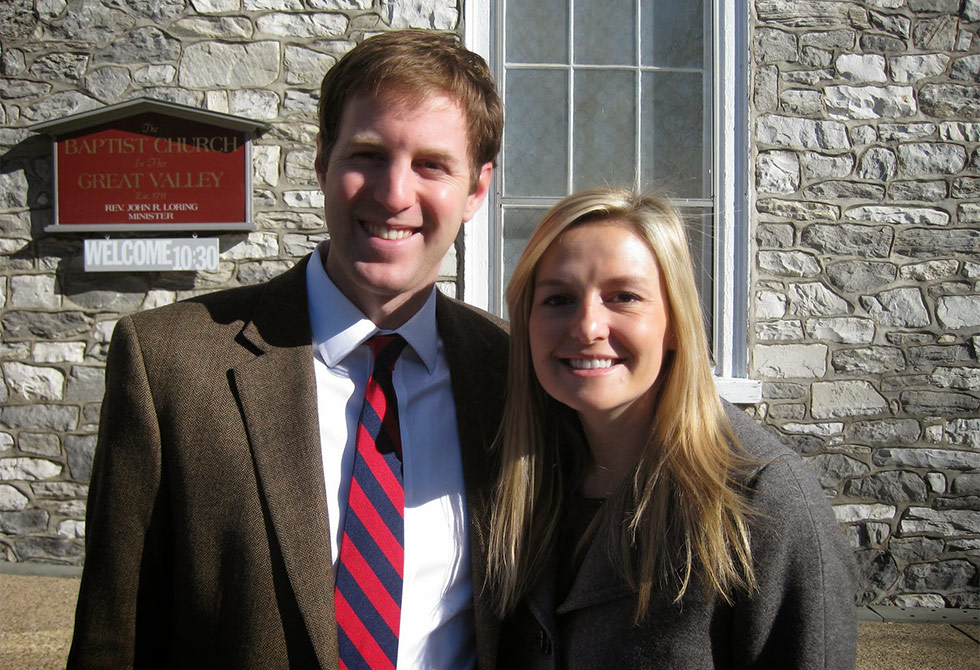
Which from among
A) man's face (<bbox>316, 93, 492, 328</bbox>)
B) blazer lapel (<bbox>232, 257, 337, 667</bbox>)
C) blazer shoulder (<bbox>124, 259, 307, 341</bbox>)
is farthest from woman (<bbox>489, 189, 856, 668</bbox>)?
blazer shoulder (<bbox>124, 259, 307, 341</bbox>)

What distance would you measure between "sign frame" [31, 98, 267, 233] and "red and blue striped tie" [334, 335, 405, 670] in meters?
2.88

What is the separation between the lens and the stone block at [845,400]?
13.4ft

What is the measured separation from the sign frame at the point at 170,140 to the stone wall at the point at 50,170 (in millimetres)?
73

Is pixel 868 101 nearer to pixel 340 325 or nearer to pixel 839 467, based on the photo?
pixel 839 467

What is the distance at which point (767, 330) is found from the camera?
408cm

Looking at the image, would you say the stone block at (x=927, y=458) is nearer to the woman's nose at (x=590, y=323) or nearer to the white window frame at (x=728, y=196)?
the white window frame at (x=728, y=196)

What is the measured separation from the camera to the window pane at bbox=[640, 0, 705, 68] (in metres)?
4.18

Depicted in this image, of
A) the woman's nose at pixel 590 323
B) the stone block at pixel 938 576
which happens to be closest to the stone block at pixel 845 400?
the stone block at pixel 938 576

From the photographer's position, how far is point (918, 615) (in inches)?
157

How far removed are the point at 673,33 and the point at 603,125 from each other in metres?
0.65

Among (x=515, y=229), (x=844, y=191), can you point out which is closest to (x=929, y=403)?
(x=844, y=191)

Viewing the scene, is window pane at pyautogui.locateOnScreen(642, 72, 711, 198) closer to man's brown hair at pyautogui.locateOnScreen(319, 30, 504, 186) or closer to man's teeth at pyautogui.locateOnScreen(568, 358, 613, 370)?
man's brown hair at pyautogui.locateOnScreen(319, 30, 504, 186)

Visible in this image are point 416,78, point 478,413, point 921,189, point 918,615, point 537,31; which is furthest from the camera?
point 537,31

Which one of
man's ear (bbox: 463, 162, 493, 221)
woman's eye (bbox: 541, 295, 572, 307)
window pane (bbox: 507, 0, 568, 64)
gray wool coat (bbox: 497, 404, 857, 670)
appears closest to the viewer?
gray wool coat (bbox: 497, 404, 857, 670)
